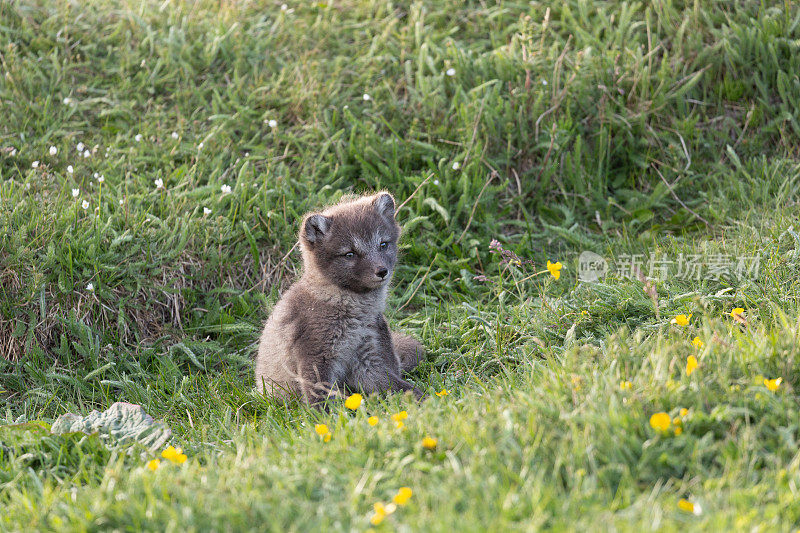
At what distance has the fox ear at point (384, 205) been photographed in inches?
213

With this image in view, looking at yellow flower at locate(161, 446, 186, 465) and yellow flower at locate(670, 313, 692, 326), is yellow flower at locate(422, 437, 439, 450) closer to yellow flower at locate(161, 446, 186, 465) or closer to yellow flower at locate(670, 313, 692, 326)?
yellow flower at locate(161, 446, 186, 465)

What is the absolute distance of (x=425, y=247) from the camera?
657 cm

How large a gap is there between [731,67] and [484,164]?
2.48 meters

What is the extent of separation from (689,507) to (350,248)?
2.75 m

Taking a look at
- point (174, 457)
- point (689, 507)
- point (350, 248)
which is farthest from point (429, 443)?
point (350, 248)

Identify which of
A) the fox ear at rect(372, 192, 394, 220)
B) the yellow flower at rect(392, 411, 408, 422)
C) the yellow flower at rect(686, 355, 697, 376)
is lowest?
the yellow flower at rect(392, 411, 408, 422)

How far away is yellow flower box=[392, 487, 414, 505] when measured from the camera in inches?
117

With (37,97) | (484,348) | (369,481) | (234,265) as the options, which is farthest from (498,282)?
(37,97)

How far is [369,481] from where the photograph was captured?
324 centimetres

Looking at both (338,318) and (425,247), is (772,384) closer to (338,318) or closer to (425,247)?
(338,318)

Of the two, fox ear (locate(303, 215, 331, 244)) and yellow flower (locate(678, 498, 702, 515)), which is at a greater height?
fox ear (locate(303, 215, 331, 244))

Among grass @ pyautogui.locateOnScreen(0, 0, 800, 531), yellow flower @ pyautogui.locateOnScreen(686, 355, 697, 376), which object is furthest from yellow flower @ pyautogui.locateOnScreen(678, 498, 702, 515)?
yellow flower @ pyautogui.locateOnScreen(686, 355, 697, 376)

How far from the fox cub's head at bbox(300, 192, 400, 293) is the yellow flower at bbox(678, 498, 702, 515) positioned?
2.52 m

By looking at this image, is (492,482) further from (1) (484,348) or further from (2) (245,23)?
(2) (245,23)
